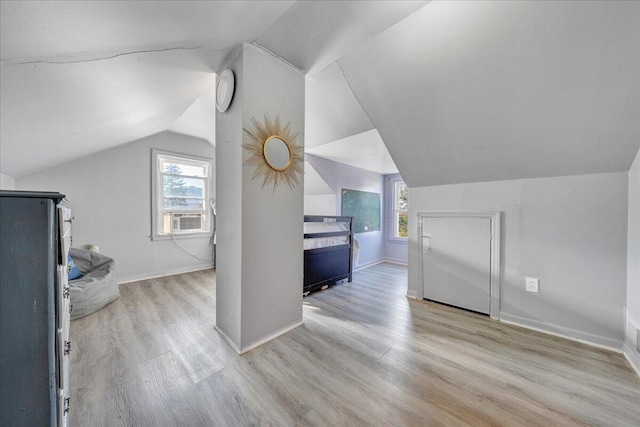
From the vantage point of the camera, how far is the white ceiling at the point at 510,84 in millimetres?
1282

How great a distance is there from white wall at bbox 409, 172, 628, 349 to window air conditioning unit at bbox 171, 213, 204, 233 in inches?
163

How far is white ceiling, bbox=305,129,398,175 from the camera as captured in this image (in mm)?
2812

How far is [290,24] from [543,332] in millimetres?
3100

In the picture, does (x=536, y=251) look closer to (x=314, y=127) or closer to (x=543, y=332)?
(x=543, y=332)

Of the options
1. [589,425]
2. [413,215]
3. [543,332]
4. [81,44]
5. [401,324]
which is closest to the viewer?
[81,44]

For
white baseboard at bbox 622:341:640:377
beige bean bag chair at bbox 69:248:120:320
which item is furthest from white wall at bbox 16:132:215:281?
white baseboard at bbox 622:341:640:377

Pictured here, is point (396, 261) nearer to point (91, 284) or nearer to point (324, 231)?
point (324, 231)

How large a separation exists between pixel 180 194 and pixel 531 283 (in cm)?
470

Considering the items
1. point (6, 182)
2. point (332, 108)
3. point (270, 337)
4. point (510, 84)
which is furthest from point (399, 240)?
point (6, 182)

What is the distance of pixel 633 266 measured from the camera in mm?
1597

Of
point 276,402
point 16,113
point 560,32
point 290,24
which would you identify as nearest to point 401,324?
point 276,402

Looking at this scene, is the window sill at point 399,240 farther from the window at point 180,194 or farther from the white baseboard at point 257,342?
the window at point 180,194

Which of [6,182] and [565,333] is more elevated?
[6,182]

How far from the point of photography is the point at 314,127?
9.64 ft
